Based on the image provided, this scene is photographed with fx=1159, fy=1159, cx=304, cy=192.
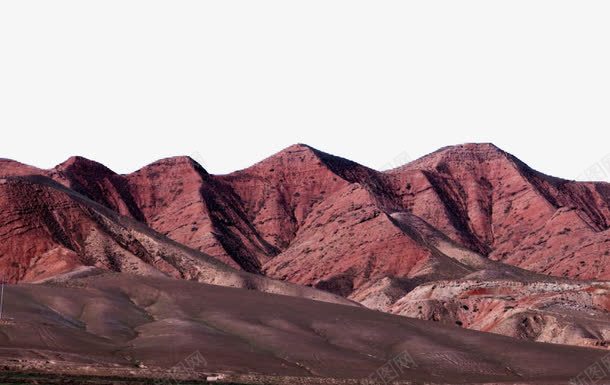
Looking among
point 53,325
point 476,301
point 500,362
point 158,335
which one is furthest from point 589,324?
point 53,325

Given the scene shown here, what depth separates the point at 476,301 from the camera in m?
153

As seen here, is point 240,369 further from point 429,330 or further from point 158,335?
point 429,330

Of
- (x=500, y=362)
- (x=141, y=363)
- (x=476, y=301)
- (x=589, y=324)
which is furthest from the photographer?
(x=476, y=301)

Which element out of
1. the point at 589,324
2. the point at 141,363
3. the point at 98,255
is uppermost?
the point at 98,255

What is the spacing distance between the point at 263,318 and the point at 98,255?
47.6m

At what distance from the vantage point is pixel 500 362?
10362 cm

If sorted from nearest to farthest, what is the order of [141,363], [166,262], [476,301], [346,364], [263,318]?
[141,363] < [346,364] < [263,318] < [476,301] < [166,262]

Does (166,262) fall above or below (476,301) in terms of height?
above

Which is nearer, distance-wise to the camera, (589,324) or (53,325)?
(53,325)

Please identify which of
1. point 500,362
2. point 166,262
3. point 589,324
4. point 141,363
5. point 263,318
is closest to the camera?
point 141,363

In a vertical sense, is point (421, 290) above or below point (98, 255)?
below

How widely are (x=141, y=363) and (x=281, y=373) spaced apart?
34.6 feet

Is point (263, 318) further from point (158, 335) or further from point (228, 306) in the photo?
point (158, 335)

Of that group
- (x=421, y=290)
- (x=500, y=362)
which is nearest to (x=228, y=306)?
(x=500, y=362)
